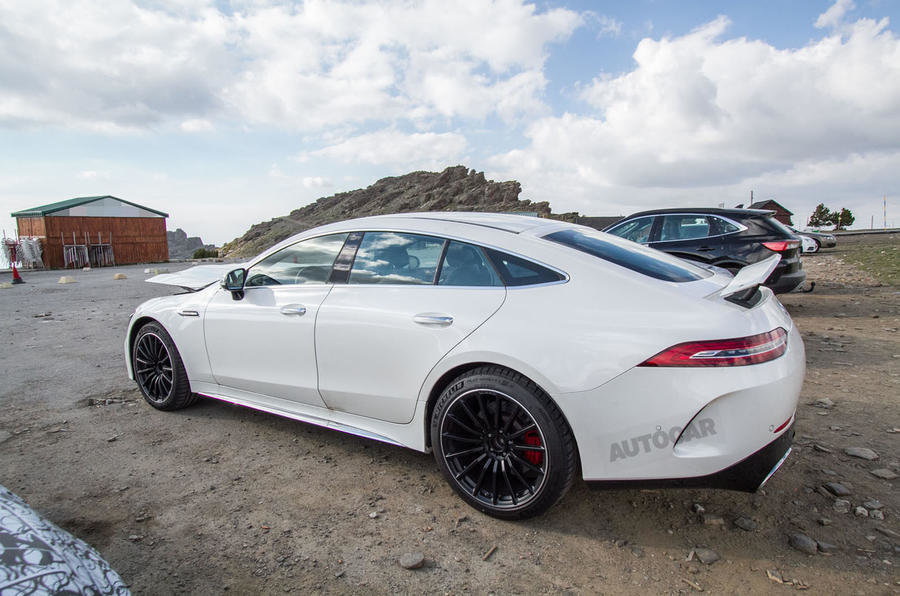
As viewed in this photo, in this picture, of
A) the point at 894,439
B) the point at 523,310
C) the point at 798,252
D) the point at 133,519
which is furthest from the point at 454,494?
the point at 798,252

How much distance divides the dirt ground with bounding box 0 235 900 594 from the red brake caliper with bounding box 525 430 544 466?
0.34 m

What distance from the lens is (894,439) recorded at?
11.0ft

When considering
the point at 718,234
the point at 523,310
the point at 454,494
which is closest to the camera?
the point at 523,310

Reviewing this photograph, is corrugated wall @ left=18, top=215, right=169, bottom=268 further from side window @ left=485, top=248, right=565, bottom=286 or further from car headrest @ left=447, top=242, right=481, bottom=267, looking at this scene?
side window @ left=485, top=248, right=565, bottom=286

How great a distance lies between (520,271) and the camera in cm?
257

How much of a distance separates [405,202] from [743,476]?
69844 mm

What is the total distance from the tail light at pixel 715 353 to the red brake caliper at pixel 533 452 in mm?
608

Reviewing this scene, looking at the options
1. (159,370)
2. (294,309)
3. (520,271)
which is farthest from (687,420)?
(159,370)

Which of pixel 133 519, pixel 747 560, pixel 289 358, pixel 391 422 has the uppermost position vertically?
pixel 289 358

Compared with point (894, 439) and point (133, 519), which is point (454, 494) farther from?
point (894, 439)

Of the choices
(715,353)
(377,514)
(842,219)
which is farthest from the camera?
(842,219)

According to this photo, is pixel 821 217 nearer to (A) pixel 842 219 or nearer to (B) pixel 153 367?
(A) pixel 842 219

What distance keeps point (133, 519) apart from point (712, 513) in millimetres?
2870

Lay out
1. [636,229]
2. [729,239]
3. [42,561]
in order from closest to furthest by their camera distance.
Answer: [42,561] → [729,239] → [636,229]
